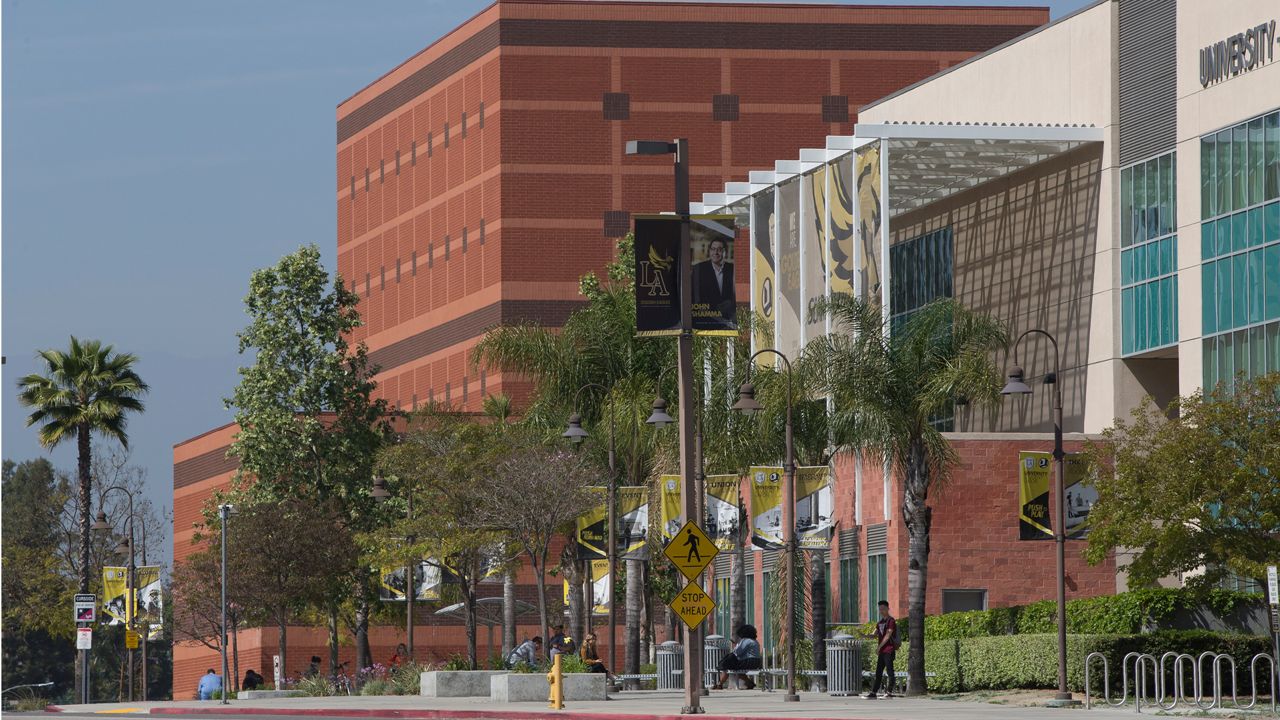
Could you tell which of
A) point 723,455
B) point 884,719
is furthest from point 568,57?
point 884,719

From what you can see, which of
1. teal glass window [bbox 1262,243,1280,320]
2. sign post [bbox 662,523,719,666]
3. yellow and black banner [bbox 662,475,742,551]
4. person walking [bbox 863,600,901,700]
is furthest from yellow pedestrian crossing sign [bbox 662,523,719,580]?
teal glass window [bbox 1262,243,1280,320]

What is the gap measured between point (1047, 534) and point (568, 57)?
182 feet

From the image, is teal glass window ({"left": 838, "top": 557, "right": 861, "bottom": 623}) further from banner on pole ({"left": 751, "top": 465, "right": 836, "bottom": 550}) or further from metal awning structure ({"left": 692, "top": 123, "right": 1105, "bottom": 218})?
banner on pole ({"left": 751, "top": 465, "right": 836, "bottom": 550})

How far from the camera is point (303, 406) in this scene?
210 feet

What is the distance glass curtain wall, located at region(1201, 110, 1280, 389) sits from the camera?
4969cm

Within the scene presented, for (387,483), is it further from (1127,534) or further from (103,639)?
(103,639)

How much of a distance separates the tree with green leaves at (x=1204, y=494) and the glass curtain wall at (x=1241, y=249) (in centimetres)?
1283

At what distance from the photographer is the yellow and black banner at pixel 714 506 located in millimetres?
45625

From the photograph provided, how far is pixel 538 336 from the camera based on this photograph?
56031 millimetres

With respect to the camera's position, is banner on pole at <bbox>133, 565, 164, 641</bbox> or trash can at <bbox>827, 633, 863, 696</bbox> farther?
banner on pole at <bbox>133, 565, 164, 641</bbox>

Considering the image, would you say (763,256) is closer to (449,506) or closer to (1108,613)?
(449,506)

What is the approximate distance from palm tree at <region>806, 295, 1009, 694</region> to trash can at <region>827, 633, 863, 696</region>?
1.19m

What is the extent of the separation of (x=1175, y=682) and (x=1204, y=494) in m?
5.95

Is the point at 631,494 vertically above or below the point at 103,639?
above
